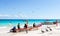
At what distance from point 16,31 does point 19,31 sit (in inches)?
26.7

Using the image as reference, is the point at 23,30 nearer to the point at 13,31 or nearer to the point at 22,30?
the point at 22,30

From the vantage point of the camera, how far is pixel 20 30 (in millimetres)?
21016

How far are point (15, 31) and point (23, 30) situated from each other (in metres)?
1.31

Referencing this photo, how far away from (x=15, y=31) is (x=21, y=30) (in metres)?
1.02

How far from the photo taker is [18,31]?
68.0 feet

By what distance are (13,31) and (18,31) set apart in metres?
0.70

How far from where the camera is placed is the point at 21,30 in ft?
69.1

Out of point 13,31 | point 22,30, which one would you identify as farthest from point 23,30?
point 13,31

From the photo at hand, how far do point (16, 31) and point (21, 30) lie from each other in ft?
3.05

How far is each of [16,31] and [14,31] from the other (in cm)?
29

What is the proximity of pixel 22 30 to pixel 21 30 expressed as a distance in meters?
0.16

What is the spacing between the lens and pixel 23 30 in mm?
21172

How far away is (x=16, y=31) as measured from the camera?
20.4 meters
